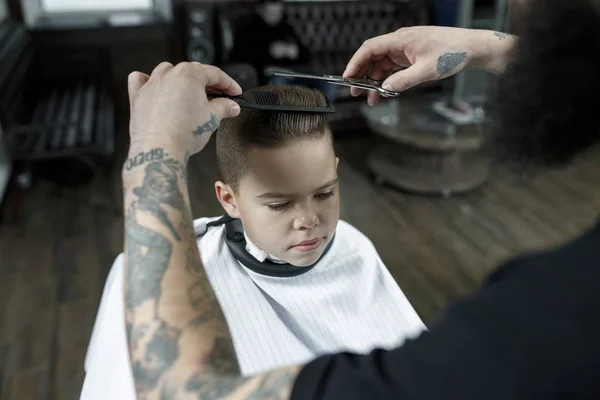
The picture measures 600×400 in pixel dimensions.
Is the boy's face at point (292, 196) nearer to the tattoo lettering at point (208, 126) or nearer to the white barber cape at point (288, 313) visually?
the white barber cape at point (288, 313)

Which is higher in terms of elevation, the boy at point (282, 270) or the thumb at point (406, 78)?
the thumb at point (406, 78)

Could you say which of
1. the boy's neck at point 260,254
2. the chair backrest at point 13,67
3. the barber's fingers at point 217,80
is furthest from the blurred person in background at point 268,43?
the barber's fingers at point 217,80

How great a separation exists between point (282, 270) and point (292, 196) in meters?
0.23

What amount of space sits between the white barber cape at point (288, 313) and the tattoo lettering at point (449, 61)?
51cm

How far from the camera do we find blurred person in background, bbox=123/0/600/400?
470 mm

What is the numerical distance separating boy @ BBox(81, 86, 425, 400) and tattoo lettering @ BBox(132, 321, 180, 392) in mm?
397

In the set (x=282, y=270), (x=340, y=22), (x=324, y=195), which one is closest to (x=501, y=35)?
(x=324, y=195)

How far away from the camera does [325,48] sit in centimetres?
447

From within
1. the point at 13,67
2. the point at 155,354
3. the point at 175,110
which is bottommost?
the point at 13,67

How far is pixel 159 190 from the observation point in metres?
0.75

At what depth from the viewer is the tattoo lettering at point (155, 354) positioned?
639 millimetres

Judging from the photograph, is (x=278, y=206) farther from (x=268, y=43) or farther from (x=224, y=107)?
(x=268, y=43)

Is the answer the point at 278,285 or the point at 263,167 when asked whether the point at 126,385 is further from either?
the point at 263,167

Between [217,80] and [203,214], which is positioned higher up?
[217,80]
